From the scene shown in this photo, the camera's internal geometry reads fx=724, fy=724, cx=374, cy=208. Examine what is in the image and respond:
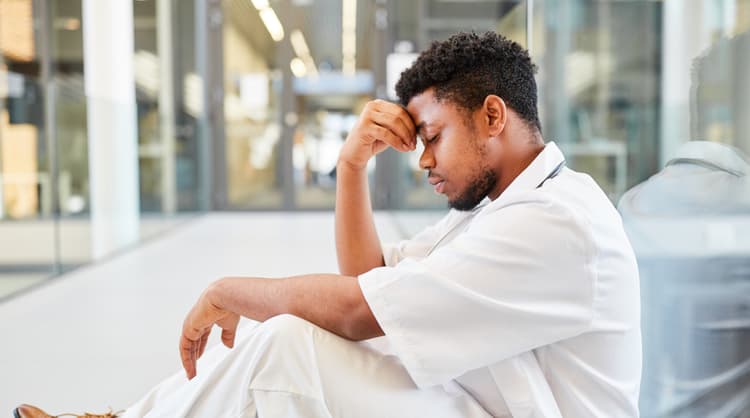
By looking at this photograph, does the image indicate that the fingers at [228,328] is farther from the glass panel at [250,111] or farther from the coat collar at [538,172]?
the glass panel at [250,111]

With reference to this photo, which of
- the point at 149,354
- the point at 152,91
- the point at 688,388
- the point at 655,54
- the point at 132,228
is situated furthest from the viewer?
the point at 152,91

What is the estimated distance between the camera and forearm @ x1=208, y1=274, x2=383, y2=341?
1128 mm

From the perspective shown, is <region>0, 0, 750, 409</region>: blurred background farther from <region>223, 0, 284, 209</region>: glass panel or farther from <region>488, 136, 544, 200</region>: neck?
<region>488, 136, 544, 200</region>: neck

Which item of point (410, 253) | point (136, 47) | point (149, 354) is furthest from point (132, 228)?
point (410, 253)

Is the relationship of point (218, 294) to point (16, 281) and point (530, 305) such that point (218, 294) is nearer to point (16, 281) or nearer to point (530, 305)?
point (530, 305)

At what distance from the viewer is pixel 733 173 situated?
1.36 m

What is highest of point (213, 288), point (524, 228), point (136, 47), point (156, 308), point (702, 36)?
point (136, 47)

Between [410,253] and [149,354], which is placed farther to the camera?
[149,354]

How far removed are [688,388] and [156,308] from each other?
2.33 metres

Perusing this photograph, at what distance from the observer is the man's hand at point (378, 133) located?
4.40ft

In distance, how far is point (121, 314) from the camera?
10.2ft

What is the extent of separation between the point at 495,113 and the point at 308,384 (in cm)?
53

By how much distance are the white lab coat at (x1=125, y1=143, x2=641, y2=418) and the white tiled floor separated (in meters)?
1.09

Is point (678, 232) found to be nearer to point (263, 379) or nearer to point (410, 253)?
point (410, 253)
